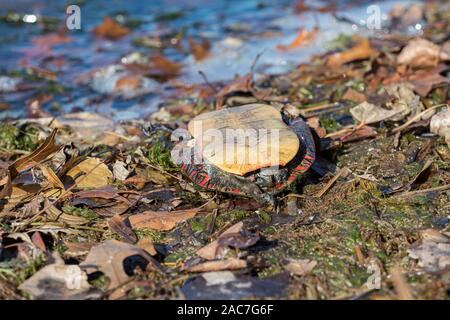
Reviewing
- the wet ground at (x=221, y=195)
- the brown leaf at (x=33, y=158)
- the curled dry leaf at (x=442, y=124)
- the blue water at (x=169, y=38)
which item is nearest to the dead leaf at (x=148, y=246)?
the wet ground at (x=221, y=195)

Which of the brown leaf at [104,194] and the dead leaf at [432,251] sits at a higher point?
the brown leaf at [104,194]

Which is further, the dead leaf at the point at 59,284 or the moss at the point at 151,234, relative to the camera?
the moss at the point at 151,234

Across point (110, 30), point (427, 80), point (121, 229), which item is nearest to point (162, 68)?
point (110, 30)

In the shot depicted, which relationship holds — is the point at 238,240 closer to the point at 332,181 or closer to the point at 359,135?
the point at 332,181

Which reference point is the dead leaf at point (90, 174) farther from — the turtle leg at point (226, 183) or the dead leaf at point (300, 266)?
the dead leaf at point (300, 266)

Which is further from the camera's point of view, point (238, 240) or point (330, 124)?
point (330, 124)

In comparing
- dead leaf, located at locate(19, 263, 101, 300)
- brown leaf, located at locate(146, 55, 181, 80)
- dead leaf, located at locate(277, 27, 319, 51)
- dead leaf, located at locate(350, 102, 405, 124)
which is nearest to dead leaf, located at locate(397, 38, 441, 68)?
dead leaf, located at locate(350, 102, 405, 124)

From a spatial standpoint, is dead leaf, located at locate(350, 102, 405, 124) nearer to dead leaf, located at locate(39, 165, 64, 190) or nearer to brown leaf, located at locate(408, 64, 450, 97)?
brown leaf, located at locate(408, 64, 450, 97)
